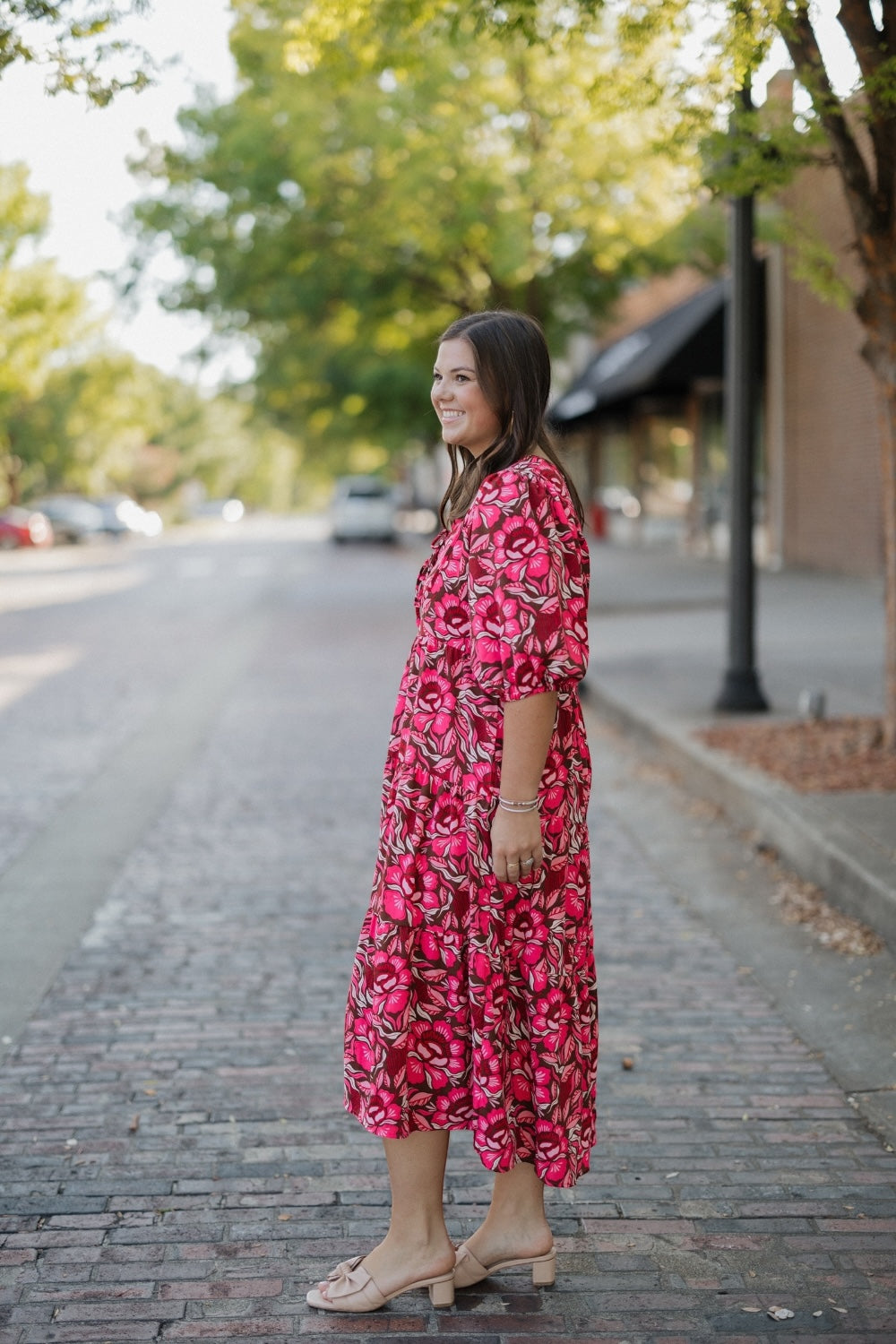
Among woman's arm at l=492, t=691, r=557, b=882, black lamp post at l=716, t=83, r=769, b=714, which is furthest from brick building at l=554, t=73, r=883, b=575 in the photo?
woman's arm at l=492, t=691, r=557, b=882

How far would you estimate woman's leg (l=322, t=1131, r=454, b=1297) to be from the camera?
285 centimetres

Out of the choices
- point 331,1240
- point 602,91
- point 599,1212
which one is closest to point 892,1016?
point 599,1212

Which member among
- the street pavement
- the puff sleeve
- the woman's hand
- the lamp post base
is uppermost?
the puff sleeve

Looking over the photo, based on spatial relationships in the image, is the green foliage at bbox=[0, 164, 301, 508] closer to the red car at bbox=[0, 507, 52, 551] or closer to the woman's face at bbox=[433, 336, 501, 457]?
the red car at bbox=[0, 507, 52, 551]

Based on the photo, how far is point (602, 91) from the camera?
672 centimetres

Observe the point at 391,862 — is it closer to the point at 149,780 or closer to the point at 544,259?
the point at 149,780

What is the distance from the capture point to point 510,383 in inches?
108

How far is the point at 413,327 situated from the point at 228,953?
16848 mm

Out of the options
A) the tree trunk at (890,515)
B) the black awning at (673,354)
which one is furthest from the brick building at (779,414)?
the tree trunk at (890,515)

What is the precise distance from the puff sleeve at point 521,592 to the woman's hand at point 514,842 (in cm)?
22

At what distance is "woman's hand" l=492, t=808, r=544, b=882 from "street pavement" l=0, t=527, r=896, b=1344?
0.91 metres

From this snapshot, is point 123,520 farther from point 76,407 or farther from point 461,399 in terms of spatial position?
point 461,399

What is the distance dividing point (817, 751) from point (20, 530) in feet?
127

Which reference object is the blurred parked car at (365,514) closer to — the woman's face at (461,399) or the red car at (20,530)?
the red car at (20,530)
